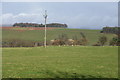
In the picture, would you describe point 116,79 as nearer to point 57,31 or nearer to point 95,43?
point 95,43

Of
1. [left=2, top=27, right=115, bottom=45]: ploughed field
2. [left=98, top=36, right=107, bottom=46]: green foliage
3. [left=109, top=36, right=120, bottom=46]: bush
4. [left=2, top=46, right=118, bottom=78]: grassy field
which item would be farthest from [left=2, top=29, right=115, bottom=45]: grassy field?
[left=2, top=46, right=118, bottom=78]: grassy field

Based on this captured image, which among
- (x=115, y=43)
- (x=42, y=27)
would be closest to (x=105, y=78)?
(x=115, y=43)

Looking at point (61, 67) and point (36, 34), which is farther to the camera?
point (36, 34)

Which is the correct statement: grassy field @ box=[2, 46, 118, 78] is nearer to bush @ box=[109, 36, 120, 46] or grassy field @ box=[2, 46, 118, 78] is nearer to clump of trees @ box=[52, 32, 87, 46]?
bush @ box=[109, 36, 120, 46]

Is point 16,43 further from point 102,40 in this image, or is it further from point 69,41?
point 102,40

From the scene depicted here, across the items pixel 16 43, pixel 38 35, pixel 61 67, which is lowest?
pixel 61 67

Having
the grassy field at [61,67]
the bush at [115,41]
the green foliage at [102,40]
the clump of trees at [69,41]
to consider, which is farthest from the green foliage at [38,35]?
the grassy field at [61,67]

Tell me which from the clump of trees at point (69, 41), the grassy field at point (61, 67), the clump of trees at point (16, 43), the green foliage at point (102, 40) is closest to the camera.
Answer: the grassy field at point (61, 67)

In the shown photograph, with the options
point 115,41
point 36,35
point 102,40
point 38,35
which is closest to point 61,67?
point 115,41

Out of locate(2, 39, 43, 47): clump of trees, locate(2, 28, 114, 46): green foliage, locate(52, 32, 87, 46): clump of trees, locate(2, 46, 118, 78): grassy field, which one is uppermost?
locate(2, 28, 114, 46): green foliage

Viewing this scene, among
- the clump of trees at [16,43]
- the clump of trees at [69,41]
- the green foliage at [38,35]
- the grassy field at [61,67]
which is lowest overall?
the grassy field at [61,67]

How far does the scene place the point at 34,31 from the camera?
69.1 metres

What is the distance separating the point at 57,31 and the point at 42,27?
827cm

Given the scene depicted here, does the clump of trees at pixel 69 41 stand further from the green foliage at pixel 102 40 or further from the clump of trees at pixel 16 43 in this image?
the clump of trees at pixel 16 43
